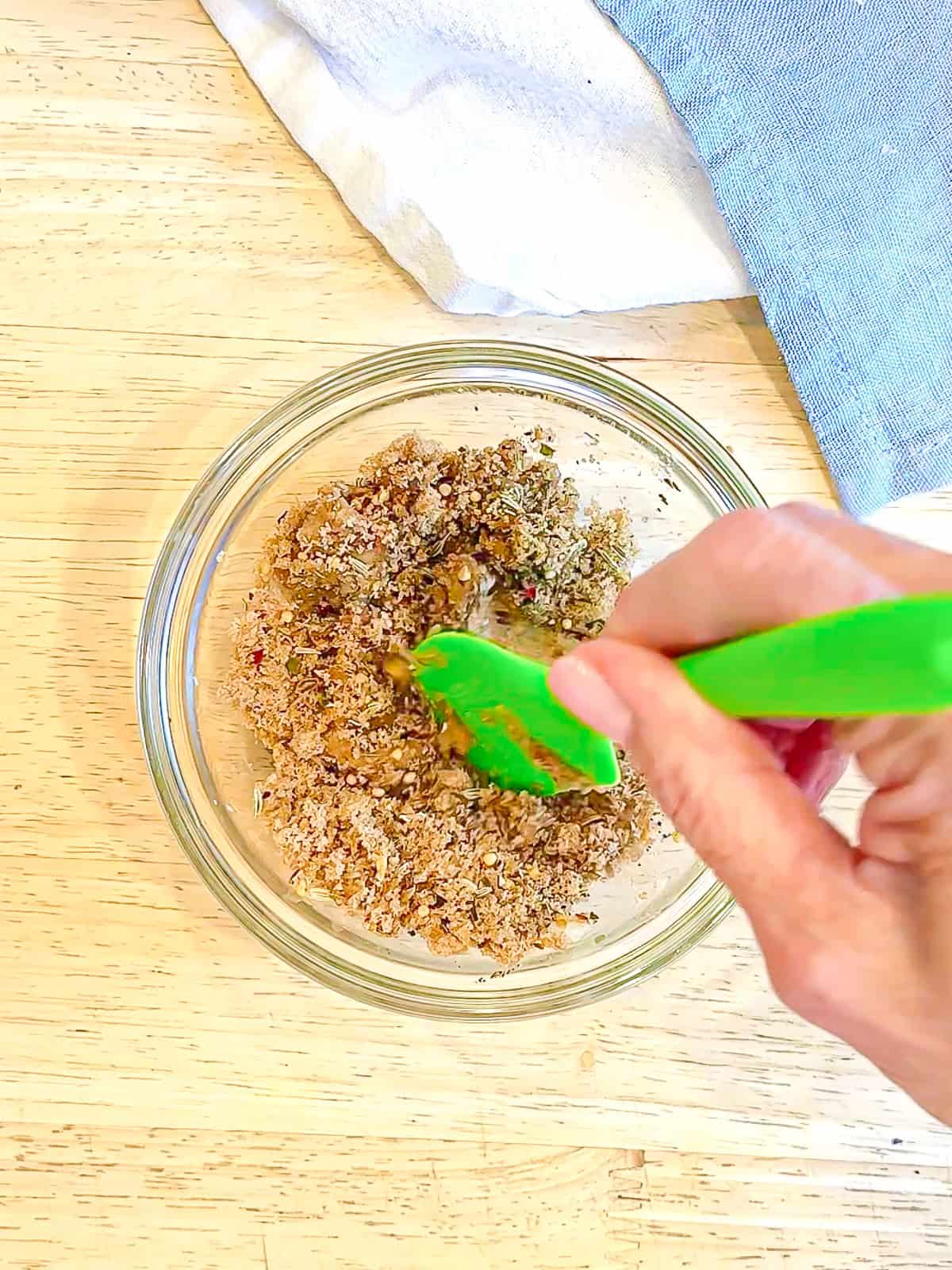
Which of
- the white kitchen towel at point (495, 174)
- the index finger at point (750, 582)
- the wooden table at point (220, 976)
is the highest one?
the white kitchen towel at point (495, 174)

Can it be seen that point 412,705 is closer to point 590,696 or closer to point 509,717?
Result: point 509,717

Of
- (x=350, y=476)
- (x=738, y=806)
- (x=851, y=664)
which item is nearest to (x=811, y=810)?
(x=738, y=806)

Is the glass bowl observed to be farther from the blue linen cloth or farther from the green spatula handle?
the green spatula handle

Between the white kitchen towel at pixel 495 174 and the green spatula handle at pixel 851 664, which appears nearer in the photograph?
the green spatula handle at pixel 851 664

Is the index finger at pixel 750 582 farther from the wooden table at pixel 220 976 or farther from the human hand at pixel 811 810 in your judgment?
the wooden table at pixel 220 976

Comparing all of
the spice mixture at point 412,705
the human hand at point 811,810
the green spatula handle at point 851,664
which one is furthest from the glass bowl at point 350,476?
the green spatula handle at point 851,664

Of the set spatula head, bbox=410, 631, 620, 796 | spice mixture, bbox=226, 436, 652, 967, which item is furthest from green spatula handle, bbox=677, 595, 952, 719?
spice mixture, bbox=226, 436, 652, 967
